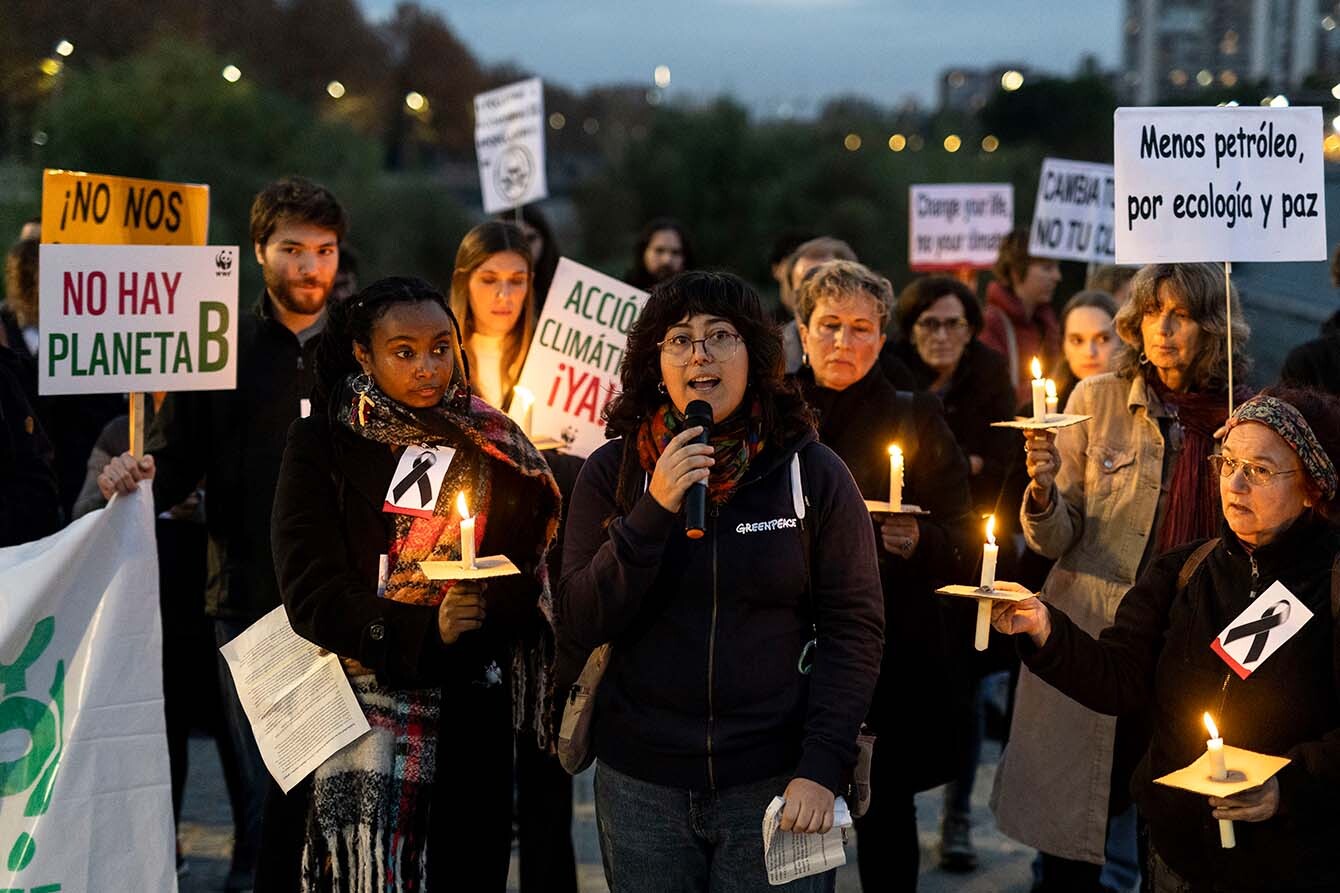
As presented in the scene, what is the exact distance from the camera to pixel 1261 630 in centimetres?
341

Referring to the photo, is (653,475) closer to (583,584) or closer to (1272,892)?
(583,584)

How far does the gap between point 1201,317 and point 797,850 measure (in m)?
2.30

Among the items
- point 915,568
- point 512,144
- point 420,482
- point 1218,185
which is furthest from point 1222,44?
point 420,482

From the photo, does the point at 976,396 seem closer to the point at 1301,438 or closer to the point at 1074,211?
the point at 1074,211

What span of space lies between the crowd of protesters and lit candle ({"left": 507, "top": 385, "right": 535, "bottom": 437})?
9.1 inches

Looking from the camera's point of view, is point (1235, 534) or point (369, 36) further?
point (369, 36)

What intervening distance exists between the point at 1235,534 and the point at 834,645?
37.1 inches

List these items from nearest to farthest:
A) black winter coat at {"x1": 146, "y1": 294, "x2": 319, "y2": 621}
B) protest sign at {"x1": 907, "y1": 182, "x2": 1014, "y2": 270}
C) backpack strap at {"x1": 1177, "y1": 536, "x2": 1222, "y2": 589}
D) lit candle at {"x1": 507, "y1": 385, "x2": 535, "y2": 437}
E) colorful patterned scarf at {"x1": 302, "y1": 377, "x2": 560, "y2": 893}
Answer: backpack strap at {"x1": 1177, "y1": 536, "x2": 1222, "y2": 589}, colorful patterned scarf at {"x1": 302, "y1": 377, "x2": 560, "y2": 893}, black winter coat at {"x1": 146, "y1": 294, "x2": 319, "y2": 621}, lit candle at {"x1": 507, "y1": 385, "x2": 535, "y2": 437}, protest sign at {"x1": 907, "y1": 182, "x2": 1014, "y2": 270}

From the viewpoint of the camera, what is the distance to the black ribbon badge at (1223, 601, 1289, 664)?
3.39 meters

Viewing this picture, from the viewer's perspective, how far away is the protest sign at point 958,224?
11.8 m

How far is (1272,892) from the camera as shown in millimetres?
3352

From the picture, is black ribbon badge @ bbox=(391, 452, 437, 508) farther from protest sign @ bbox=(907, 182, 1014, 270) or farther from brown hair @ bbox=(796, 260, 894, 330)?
protest sign @ bbox=(907, 182, 1014, 270)

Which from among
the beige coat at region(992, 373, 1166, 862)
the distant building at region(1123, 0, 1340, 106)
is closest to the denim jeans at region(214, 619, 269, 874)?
the beige coat at region(992, 373, 1166, 862)

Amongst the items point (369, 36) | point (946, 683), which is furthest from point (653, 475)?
point (369, 36)
